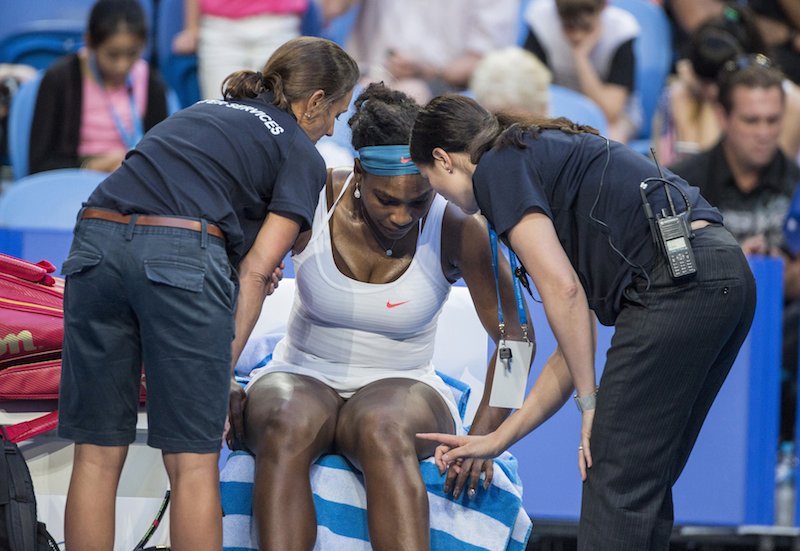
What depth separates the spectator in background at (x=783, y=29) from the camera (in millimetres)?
6156

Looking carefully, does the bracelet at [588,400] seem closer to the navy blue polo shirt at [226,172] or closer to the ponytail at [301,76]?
the navy blue polo shirt at [226,172]

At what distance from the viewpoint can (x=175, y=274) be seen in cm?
243

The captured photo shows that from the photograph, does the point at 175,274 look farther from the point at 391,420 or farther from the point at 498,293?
the point at 498,293

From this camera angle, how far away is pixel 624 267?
8.24ft

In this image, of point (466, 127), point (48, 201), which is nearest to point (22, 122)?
point (48, 201)

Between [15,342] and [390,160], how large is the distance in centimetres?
102

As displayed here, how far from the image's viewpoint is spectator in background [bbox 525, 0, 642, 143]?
571 centimetres

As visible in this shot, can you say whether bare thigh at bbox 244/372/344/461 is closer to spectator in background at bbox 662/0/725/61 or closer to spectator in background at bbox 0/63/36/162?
spectator in background at bbox 0/63/36/162

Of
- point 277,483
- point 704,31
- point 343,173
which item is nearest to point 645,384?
point 277,483

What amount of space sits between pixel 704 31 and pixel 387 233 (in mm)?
2866

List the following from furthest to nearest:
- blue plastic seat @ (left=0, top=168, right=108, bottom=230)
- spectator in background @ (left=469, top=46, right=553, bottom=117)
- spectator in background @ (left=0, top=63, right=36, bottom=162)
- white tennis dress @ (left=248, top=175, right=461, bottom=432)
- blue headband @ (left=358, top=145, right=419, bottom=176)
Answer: spectator in background @ (left=0, top=63, right=36, bottom=162), spectator in background @ (left=469, top=46, right=553, bottom=117), blue plastic seat @ (left=0, top=168, right=108, bottom=230), white tennis dress @ (left=248, top=175, right=461, bottom=432), blue headband @ (left=358, top=145, right=419, bottom=176)

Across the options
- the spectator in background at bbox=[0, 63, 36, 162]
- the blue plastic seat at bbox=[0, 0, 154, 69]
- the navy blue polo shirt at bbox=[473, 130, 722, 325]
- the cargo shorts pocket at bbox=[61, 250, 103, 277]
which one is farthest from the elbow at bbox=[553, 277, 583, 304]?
the blue plastic seat at bbox=[0, 0, 154, 69]

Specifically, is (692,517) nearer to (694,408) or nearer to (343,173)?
(694,408)

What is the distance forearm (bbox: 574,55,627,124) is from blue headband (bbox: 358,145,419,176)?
9.84 ft
